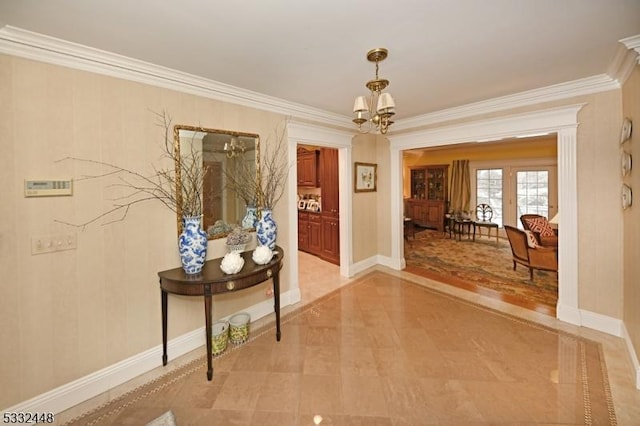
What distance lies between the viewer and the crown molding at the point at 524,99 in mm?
2506

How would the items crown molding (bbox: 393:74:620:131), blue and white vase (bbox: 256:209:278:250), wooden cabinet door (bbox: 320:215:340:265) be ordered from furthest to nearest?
1. wooden cabinet door (bbox: 320:215:340:265)
2. blue and white vase (bbox: 256:209:278:250)
3. crown molding (bbox: 393:74:620:131)

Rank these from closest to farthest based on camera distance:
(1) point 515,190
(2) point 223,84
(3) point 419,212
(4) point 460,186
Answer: (2) point 223,84
(1) point 515,190
(4) point 460,186
(3) point 419,212

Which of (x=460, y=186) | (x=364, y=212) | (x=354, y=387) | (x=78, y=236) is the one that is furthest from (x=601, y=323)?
(x=460, y=186)

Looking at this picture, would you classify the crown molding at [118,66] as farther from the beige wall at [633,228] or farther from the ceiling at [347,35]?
the beige wall at [633,228]

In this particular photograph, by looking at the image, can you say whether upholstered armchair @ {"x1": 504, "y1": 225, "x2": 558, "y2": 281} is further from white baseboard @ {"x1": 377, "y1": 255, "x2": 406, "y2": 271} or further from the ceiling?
the ceiling

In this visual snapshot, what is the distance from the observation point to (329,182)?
4789 millimetres

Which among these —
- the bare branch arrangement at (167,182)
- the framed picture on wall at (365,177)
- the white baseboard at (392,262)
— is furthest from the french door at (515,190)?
the bare branch arrangement at (167,182)

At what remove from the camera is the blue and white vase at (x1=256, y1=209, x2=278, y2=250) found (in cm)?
263

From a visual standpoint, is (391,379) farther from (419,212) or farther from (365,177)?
(419,212)

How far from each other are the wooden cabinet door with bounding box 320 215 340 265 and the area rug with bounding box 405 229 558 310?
135cm

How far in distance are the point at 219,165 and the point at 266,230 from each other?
0.77 metres

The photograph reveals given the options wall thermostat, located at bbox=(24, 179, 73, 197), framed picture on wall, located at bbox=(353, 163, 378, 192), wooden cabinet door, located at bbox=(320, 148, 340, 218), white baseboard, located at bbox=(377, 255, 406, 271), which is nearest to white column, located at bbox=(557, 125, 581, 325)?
white baseboard, located at bbox=(377, 255, 406, 271)

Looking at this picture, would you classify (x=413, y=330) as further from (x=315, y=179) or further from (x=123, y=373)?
(x=315, y=179)

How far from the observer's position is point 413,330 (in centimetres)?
270
